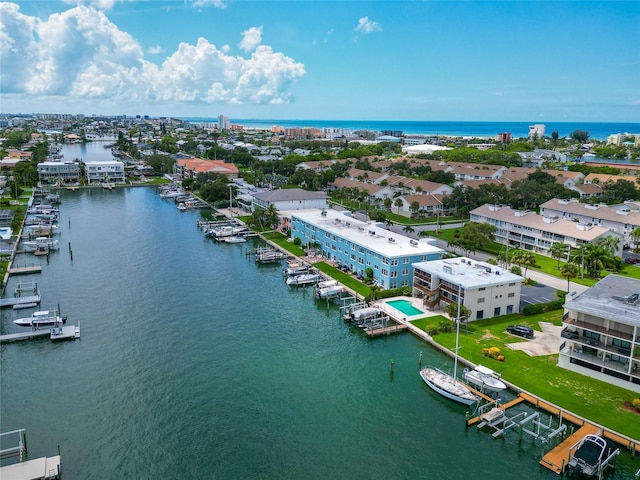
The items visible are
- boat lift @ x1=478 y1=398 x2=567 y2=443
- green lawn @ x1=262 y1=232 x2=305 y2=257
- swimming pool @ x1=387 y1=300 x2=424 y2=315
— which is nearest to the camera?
boat lift @ x1=478 y1=398 x2=567 y2=443

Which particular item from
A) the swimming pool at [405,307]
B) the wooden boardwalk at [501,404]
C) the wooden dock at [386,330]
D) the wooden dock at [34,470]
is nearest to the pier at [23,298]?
the wooden dock at [34,470]

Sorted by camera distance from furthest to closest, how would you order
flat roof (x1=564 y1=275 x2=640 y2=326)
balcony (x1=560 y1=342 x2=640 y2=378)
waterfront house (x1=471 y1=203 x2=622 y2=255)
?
waterfront house (x1=471 y1=203 x2=622 y2=255) < flat roof (x1=564 y1=275 x2=640 y2=326) < balcony (x1=560 y1=342 x2=640 y2=378)

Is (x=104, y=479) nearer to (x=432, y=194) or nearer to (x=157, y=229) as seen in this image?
(x=157, y=229)

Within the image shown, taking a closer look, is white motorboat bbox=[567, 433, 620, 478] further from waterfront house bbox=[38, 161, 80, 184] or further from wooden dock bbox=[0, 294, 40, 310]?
waterfront house bbox=[38, 161, 80, 184]

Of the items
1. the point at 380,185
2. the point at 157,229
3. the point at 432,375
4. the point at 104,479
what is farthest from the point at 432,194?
the point at 104,479

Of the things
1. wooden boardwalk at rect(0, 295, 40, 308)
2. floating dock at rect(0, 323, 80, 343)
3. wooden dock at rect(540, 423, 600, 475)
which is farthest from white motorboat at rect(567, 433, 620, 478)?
wooden boardwalk at rect(0, 295, 40, 308)

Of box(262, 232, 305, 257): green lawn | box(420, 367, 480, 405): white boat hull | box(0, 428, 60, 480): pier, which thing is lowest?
box(0, 428, 60, 480): pier

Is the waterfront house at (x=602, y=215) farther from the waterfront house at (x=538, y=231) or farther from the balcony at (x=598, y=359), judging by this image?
the balcony at (x=598, y=359)

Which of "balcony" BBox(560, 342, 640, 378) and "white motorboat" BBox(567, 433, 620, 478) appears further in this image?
"balcony" BBox(560, 342, 640, 378)

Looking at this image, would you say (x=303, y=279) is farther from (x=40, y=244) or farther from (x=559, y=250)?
(x=40, y=244)

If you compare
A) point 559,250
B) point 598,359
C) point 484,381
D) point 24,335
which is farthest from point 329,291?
point 559,250
